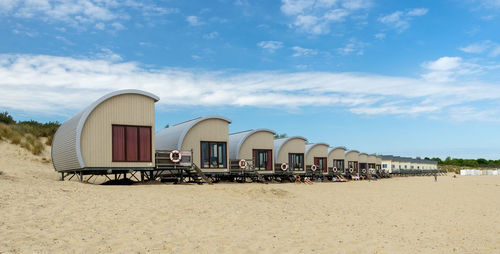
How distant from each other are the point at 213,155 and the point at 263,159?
6.82 m

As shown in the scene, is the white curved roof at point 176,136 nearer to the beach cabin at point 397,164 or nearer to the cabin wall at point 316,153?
the cabin wall at point 316,153

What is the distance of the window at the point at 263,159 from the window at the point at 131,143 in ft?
40.7

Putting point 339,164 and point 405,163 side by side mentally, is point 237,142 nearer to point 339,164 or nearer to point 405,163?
point 339,164

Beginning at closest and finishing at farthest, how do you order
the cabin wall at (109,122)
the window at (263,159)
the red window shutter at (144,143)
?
the cabin wall at (109,122) → the red window shutter at (144,143) → the window at (263,159)

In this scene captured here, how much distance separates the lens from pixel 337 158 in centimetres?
4909

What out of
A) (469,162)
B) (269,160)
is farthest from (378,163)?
(469,162)

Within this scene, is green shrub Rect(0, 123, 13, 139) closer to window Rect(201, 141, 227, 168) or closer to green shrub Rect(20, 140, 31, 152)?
green shrub Rect(20, 140, 31, 152)

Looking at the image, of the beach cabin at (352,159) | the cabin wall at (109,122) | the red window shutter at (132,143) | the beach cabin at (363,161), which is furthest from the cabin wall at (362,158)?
the red window shutter at (132,143)

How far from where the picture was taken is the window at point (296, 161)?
38.5 metres

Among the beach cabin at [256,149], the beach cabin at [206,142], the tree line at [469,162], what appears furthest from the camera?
the tree line at [469,162]

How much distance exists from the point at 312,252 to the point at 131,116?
1514cm

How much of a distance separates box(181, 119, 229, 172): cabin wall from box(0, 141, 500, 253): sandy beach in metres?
9.22

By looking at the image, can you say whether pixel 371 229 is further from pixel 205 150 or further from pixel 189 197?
pixel 205 150

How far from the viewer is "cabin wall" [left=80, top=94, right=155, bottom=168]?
21.0 meters
